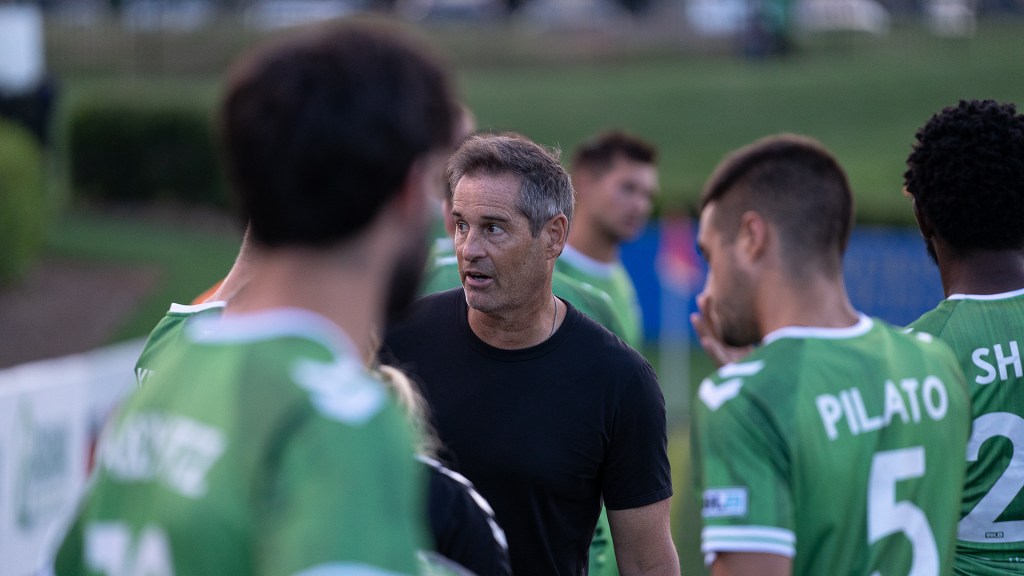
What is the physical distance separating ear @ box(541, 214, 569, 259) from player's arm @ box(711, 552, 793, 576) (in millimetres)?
1567

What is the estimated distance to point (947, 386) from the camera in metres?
2.78

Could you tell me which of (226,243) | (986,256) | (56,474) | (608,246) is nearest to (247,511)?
(986,256)

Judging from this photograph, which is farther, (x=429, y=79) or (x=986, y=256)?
(x=986, y=256)

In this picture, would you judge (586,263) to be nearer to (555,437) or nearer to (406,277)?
(555,437)

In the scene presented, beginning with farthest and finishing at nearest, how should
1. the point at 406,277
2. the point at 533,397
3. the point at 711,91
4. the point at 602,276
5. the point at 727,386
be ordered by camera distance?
the point at 711,91 < the point at 602,276 < the point at 533,397 < the point at 727,386 < the point at 406,277

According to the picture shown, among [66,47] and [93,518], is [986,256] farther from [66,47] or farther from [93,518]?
[66,47]

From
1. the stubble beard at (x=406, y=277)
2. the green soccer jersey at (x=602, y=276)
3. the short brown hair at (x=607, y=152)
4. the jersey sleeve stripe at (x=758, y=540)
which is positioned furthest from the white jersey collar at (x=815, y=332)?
the short brown hair at (x=607, y=152)

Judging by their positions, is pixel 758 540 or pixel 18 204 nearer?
pixel 758 540

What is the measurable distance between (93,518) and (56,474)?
587 cm

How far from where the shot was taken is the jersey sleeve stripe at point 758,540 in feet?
8.32

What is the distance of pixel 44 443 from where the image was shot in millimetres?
7180

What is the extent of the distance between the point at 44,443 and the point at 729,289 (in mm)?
5487

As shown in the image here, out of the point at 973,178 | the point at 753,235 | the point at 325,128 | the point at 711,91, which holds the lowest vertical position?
the point at 753,235

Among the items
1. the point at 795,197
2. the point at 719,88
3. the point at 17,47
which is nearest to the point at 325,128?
the point at 795,197
